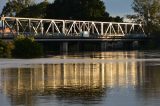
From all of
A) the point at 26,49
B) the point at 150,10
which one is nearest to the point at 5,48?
the point at 26,49

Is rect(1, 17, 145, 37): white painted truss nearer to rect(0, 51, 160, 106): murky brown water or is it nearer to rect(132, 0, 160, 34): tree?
rect(132, 0, 160, 34): tree

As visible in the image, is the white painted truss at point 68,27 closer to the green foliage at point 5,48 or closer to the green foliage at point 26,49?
the green foliage at point 5,48

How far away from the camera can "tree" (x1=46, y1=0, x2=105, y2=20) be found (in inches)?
7234

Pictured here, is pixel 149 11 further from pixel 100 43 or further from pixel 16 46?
pixel 16 46

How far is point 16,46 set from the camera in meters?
98.5

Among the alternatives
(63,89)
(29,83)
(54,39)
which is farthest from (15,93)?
(54,39)

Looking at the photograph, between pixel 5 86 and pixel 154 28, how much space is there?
5950 inches

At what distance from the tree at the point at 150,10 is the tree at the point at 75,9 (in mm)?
12097

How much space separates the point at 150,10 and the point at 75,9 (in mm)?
22886

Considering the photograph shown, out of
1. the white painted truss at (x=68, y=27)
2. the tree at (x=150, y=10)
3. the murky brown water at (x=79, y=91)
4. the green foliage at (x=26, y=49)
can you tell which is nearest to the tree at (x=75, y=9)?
the white painted truss at (x=68, y=27)

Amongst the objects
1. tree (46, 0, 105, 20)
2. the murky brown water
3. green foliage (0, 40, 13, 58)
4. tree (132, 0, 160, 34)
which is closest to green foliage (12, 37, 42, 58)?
green foliage (0, 40, 13, 58)

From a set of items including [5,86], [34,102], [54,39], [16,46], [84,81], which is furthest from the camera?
[54,39]

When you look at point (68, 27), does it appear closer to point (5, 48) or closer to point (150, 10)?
point (150, 10)

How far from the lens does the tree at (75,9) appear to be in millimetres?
183750
